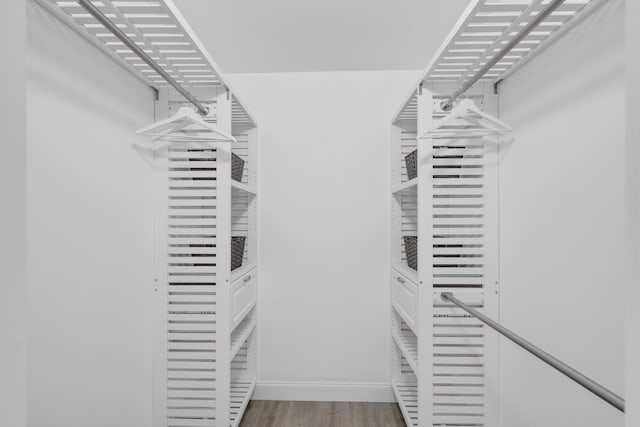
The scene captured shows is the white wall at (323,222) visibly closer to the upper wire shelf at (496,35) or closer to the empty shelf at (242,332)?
the empty shelf at (242,332)

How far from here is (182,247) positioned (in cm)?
181

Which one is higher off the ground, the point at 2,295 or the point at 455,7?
the point at 455,7

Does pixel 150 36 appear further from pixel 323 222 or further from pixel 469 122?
pixel 323 222

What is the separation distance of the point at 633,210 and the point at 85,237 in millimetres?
1542

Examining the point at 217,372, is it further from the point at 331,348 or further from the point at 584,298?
the point at 584,298

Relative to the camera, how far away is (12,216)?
1.69ft

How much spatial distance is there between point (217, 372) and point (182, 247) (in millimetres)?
610

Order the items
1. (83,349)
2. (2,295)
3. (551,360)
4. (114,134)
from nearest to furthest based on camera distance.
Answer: (2,295) → (551,360) → (83,349) → (114,134)

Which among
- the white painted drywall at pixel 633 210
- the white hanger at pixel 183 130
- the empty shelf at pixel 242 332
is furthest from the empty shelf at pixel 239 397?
the white painted drywall at pixel 633 210

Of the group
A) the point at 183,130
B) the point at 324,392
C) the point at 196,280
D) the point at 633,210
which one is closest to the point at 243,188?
the point at 183,130

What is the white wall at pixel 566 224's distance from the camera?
1118 millimetres

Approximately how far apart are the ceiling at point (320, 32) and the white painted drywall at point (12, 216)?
1.50 meters

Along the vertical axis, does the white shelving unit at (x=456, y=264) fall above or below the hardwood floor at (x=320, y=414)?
above

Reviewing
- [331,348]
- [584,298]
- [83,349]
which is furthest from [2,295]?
[331,348]
